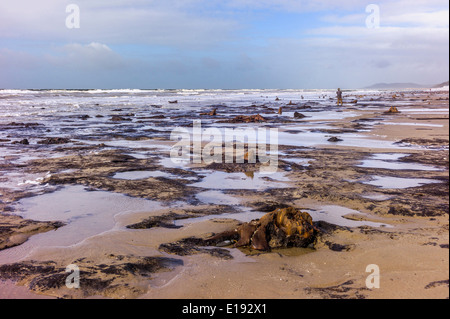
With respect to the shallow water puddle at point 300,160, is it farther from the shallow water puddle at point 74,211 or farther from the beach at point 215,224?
the shallow water puddle at point 74,211

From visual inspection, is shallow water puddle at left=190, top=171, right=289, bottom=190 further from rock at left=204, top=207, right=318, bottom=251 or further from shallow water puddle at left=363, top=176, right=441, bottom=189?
rock at left=204, top=207, right=318, bottom=251

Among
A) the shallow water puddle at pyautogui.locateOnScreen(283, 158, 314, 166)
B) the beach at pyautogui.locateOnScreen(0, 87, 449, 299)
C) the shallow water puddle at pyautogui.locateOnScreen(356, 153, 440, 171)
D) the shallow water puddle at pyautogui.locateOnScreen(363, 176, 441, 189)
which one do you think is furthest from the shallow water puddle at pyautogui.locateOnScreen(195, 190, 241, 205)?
the shallow water puddle at pyautogui.locateOnScreen(356, 153, 440, 171)

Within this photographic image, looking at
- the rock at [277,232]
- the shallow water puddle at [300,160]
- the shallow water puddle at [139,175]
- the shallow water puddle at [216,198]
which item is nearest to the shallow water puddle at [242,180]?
the shallow water puddle at [216,198]

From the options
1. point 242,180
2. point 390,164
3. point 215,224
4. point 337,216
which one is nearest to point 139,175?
point 242,180

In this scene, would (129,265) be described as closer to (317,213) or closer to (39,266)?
(39,266)

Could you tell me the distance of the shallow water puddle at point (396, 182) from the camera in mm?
7144

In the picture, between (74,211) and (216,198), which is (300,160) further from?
(74,211)

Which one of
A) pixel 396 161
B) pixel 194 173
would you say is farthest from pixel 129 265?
pixel 396 161

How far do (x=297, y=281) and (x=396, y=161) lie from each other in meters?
7.04

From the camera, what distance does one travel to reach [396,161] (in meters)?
9.56

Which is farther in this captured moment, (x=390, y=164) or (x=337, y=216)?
(x=390, y=164)

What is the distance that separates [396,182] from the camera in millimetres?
7418

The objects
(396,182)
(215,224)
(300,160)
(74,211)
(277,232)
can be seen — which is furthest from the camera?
(300,160)
